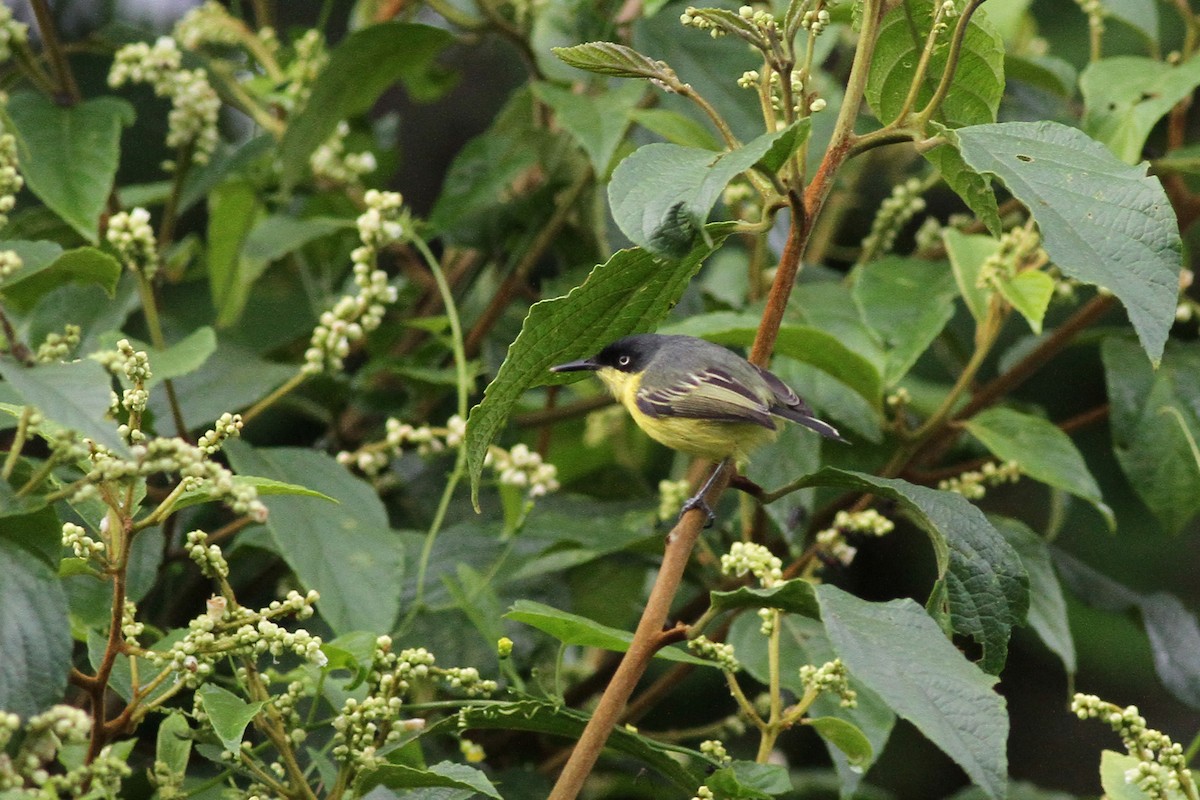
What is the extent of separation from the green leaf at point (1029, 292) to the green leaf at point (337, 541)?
1090mm

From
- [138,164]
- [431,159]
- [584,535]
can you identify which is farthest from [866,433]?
[431,159]

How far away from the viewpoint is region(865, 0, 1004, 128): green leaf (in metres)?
1.56

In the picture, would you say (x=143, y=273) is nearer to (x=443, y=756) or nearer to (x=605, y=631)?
(x=443, y=756)

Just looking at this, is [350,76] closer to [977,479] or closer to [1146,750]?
[977,479]

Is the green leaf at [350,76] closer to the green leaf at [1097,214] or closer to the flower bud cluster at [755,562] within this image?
the flower bud cluster at [755,562]

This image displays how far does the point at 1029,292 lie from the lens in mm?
2158

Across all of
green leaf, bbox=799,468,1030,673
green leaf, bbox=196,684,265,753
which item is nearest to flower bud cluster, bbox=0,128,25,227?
green leaf, bbox=196,684,265,753

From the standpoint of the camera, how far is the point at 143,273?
2.15 m

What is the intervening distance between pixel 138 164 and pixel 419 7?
3.39 ft

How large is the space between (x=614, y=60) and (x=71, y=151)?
131 cm

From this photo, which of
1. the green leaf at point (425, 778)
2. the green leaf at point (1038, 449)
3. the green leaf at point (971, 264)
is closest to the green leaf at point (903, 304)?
the green leaf at point (971, 264)

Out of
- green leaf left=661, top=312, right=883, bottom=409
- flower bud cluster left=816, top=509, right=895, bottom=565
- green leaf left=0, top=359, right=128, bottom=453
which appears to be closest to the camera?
green leaf left=0, top=359, right=128, bottom=453

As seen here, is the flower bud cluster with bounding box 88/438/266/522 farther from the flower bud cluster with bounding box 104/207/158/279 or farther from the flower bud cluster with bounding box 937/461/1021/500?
the flower bud cluster with bounding box 937/461/1021/500

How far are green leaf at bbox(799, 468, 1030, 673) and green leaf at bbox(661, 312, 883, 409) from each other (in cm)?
53
